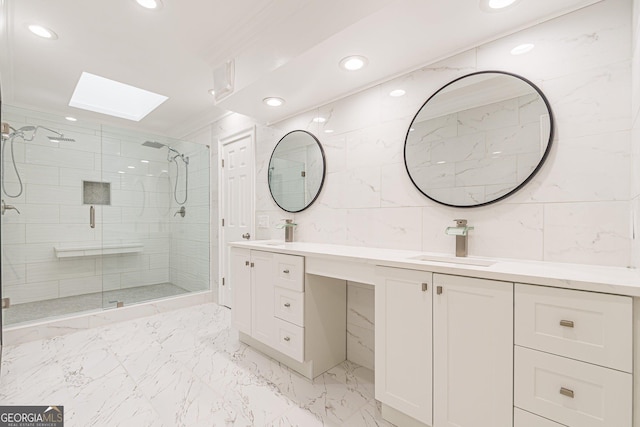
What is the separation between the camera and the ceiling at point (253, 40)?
4.68ft

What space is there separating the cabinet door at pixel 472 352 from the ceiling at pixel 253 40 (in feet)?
4.38

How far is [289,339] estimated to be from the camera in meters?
1.92

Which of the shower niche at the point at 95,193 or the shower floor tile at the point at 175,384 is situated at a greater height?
the shower niche at the point at 95,193

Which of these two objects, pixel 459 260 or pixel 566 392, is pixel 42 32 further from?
pixel 566 392

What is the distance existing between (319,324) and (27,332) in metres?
2.67

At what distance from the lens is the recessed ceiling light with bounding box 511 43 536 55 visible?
56.9 inches

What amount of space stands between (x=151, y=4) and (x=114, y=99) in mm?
2448

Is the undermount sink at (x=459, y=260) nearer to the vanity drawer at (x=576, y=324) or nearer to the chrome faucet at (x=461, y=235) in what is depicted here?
the chrome faucet at (x=461, y=235)

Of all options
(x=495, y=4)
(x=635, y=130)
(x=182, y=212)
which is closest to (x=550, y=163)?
(x=635, y=130)

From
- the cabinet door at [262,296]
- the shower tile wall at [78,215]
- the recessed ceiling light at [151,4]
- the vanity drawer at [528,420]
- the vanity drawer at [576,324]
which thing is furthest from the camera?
the shower tile wall at [78,215]

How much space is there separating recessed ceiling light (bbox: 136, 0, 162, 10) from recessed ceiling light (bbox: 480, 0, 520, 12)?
1852mm

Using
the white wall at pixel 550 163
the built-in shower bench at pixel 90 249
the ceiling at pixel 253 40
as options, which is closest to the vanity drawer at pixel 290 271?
the white wall at pixel 550 163

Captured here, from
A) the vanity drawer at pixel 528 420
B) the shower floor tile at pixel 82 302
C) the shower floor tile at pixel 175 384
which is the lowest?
the shower floor tile at pixel 175 384

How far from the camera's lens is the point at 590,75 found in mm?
1300
